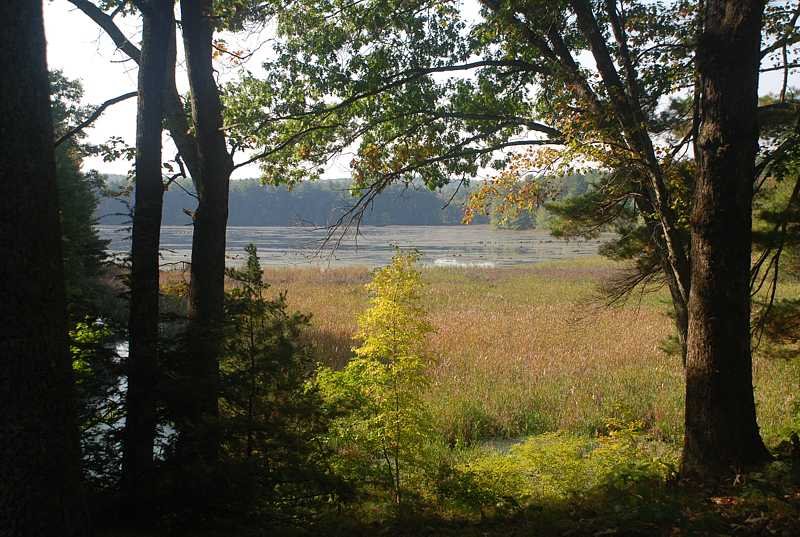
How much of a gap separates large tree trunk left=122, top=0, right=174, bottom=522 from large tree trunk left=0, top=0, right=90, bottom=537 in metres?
1.63

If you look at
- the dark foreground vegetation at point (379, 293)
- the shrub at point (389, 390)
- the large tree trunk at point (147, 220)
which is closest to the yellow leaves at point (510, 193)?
the dark foreground vegetation at point (379, 293)

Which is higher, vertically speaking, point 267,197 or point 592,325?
point 267,197

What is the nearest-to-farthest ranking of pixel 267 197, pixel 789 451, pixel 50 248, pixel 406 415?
pixel 50 248 < pixel 789 451 < pixel 406 415 < pixel 267 197

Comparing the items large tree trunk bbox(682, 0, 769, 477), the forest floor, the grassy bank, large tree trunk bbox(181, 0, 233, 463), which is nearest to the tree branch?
large tree trunk bbox(181, 0, 233, 463)

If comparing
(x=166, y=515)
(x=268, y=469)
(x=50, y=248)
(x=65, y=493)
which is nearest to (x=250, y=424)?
(x=268, y=469)

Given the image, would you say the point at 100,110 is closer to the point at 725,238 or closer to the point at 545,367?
the point at 725,238

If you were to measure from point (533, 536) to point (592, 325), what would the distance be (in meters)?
17.3

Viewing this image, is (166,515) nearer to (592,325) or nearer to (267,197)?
(592,325)

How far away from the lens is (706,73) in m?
5.15

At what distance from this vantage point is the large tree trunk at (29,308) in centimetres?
314

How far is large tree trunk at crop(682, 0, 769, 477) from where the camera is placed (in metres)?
5.01

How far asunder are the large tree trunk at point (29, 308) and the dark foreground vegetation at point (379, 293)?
1 cm

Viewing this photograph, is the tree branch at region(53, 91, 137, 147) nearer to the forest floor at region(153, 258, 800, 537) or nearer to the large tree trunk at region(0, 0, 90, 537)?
the large tree trunk at region(0, 0, 90, 537)

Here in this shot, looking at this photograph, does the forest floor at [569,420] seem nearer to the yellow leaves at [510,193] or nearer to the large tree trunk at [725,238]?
the large tree trunk at [725,238]
